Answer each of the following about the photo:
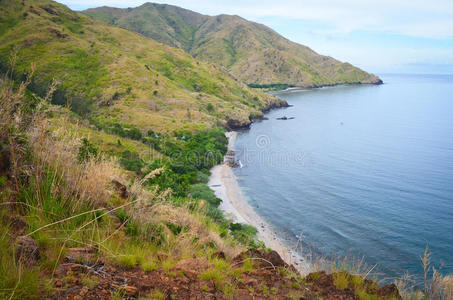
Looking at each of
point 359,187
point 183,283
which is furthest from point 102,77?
point 183,283

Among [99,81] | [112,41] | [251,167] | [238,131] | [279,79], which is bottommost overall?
[251,167]

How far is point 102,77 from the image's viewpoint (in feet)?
212

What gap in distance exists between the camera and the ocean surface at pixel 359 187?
24.4 metres

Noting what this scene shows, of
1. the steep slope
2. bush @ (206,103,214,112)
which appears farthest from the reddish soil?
bush @ (206,103,214,112)

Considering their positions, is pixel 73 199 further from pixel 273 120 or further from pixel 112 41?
pixel 112 41

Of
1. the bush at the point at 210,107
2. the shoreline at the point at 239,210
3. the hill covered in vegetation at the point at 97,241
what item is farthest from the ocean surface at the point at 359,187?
the bush at the point at 210,107

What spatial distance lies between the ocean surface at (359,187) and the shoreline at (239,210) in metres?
1.12

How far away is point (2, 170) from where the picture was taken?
4.99 m

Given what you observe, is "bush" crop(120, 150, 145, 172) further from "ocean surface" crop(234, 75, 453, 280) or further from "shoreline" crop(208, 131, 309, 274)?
"ocean surface" crop(234, 75, 453, 280)

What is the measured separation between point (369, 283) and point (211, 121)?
194 feet

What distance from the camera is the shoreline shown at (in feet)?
70.6

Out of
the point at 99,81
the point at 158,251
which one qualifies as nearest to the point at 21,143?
the point at 158,251

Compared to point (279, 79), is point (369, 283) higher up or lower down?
lower down

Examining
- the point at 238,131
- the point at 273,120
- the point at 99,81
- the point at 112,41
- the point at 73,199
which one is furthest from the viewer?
the point at 112,41
